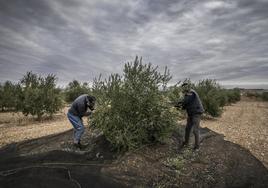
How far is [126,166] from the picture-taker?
19.4ft

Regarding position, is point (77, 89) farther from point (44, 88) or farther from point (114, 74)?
point (114, 74)

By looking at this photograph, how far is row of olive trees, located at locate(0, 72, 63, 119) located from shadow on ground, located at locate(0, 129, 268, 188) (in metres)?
8.53

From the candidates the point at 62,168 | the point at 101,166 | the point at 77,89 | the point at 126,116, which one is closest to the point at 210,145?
the point at 126,116

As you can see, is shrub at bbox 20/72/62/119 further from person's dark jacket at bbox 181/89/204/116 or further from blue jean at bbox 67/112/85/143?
person's dark jacket at bbox 181/89/204/116

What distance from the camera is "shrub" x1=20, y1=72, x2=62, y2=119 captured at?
15.7 metres

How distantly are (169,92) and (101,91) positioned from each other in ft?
7.63

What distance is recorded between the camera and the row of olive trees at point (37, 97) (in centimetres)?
1570

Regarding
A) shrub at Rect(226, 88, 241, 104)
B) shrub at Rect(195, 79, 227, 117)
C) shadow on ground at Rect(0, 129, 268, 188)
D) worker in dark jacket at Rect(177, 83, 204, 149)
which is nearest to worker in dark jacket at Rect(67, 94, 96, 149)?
shadow on ground at Rect(0, 129, 268, 188)

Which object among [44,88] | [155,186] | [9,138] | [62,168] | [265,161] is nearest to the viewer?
[155,186]

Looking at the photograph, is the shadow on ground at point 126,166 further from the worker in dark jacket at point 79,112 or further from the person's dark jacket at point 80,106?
the person's dark jacket at point 80,106

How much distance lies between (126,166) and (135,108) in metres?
1.99

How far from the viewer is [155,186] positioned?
4.96m

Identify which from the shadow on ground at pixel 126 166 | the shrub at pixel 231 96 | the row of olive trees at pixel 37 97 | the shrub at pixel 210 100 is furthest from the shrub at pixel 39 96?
the shrub at pixel 231 96

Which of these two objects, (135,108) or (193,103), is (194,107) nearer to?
(193,103)
